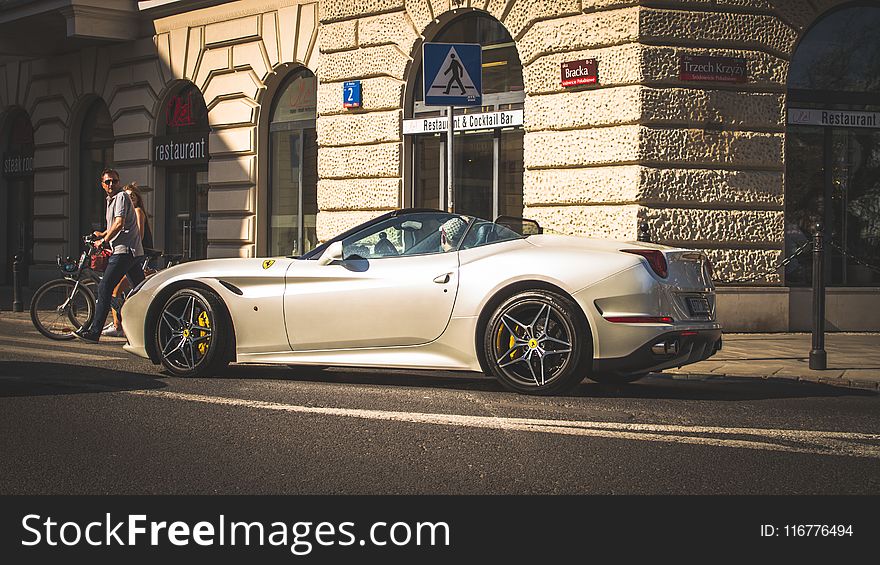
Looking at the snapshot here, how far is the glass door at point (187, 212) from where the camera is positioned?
20.3 m

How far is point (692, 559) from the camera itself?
368cm

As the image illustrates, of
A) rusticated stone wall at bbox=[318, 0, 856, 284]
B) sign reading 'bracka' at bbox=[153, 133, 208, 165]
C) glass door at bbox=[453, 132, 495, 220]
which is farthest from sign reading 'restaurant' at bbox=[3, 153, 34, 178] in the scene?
rusticated stone wall at bbox=[318, 0, 856, 284]

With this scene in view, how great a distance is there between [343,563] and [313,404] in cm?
373

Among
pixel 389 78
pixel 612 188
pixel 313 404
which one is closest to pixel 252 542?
pixel 313 404

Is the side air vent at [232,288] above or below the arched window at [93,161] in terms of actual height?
below

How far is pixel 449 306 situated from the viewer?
26.3 ft

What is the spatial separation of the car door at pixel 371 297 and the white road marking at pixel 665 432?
116 cm

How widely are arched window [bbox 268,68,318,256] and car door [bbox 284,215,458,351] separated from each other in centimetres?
975

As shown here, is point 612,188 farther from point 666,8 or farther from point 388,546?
point 388,546

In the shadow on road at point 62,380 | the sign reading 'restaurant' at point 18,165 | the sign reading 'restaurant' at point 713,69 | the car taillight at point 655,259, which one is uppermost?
the sign reading 'restaurant' at point 713,69

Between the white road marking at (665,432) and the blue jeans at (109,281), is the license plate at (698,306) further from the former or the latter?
the blue jeans at (109,281)

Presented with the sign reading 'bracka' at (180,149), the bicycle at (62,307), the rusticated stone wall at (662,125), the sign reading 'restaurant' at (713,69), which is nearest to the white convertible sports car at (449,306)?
the bicycle at (62,307)

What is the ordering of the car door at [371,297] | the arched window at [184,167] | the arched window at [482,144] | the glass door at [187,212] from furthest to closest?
the glass door at [187,212]
the arched window at [184,167]
the arched window at [482,144]
the car door at [371,297]

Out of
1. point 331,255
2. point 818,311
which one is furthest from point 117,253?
point 818,311
